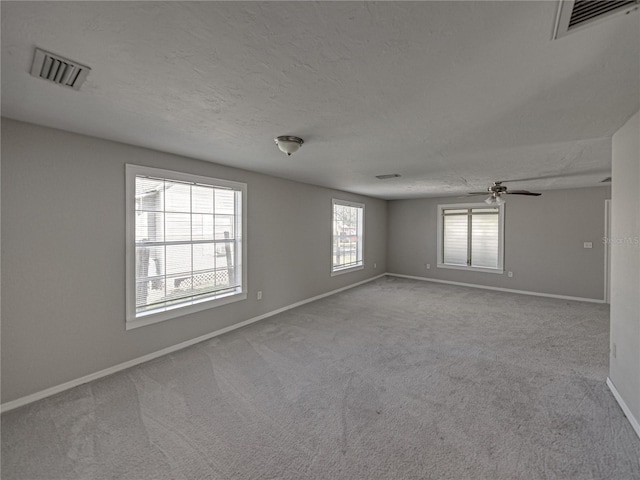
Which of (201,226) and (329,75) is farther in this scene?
(201,226)

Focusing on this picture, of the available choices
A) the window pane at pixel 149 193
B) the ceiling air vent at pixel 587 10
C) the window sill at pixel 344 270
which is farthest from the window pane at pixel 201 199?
the ceiling air vent at pixel 587 10

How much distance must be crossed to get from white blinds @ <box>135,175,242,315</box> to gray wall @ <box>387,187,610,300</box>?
5.67 meters

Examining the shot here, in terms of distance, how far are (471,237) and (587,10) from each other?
21.1 feet

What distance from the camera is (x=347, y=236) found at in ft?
21.9

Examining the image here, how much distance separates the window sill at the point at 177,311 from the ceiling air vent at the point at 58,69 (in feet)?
7.36

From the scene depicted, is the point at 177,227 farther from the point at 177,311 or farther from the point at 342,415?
the point at 342,415

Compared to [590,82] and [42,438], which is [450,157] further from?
[42,438]

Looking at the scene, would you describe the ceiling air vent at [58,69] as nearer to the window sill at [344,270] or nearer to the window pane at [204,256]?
the window pane at [204,256]

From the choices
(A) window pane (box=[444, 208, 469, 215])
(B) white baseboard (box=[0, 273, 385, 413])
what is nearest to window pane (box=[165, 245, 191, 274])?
(B) white baseboard (box=[0, 273, 385, 413])

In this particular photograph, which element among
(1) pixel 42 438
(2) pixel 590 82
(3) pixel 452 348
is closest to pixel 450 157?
(2) pixel 590 82

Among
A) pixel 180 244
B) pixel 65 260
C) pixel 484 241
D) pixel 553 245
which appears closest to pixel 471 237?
pixel 484 241

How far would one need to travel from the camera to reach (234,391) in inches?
96.3

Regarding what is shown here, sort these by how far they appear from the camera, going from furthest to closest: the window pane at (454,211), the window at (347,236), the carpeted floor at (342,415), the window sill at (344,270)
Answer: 1. the window pane at (454,211)
2. the window at (347,236)
3. the window sill at (344,270)
4. the carpeted floor at (342,415)

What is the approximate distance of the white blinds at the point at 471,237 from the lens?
6.49 metres
